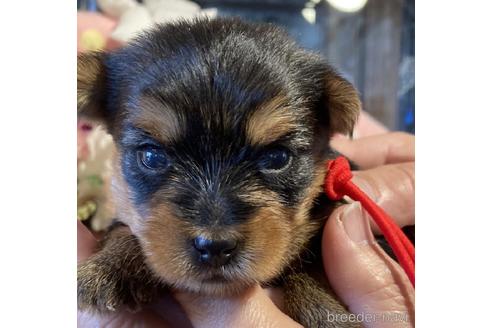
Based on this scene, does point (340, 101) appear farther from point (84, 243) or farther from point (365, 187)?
point (84, 243)

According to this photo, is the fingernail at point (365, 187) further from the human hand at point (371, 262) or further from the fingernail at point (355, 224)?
the fingernail at point (355, 224)

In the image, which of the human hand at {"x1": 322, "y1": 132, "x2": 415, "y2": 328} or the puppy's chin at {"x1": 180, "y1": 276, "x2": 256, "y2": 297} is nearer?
the puppy's chin at {"x1": 180, "y1": 276, "x2": 256, "y2": 297}

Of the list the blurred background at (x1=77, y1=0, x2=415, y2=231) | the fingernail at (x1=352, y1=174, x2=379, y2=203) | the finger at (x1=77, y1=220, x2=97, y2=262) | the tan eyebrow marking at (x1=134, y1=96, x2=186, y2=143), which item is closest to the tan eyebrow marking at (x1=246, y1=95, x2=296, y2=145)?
the tan eyebrow marking at (x1=134, y1=96, x2=186, y2=143)

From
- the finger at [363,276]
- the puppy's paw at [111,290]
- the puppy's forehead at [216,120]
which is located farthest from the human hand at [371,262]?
the puppy's paw at [111,290]

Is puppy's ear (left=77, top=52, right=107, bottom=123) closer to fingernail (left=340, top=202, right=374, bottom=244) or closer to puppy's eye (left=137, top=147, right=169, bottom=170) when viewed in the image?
puppy's eye (left=137, top=147, right=169, bottom=170)
